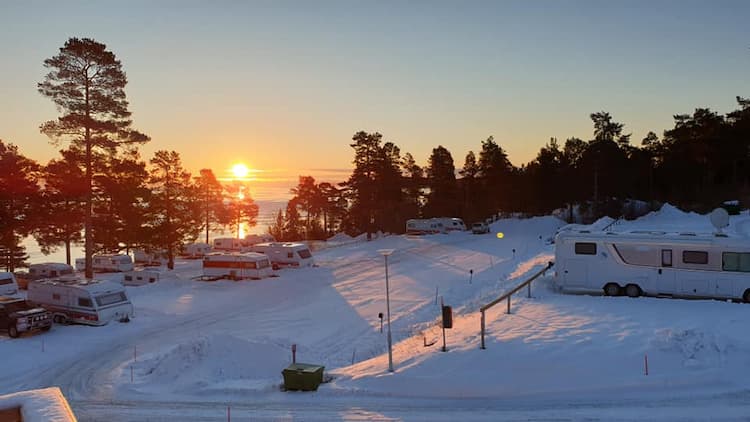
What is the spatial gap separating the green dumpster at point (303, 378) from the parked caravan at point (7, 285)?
85.7ft

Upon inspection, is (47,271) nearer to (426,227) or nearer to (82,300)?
(82,300)

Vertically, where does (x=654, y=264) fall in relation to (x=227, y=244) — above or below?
above

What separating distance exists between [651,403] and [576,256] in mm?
10942

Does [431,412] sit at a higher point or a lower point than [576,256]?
lower

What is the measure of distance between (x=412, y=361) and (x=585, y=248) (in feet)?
35.0

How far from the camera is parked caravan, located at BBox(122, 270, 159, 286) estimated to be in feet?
126

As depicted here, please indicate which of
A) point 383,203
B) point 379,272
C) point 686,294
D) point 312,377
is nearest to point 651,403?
point 312,377

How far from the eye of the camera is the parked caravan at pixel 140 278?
38500 millimetres

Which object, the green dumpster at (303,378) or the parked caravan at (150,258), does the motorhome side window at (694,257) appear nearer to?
the green dumpster at (303,378)

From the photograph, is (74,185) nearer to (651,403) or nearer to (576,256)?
(576,256)

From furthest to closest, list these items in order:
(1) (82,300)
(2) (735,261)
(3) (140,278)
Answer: (3) (140,278)
(1) (82,300)
(2) (735,261)

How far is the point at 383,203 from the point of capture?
72.9 metres

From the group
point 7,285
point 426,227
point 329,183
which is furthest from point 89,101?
point 329,183

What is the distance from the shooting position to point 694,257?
20484 mm
